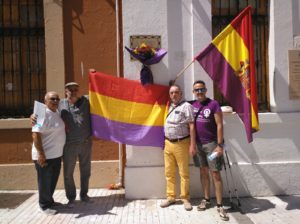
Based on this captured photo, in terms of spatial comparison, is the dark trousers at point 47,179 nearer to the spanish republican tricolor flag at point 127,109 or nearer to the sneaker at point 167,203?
the spanish republican tricolor flag at point 127,109

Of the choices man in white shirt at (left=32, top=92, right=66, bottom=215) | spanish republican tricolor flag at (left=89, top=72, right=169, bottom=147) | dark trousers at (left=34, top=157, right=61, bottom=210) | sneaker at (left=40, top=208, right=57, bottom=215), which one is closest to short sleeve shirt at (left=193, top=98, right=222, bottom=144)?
spanish republican tricolor flag at (left=89, top=72, right=169, bottom=147)

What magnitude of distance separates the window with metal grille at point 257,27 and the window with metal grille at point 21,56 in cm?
327

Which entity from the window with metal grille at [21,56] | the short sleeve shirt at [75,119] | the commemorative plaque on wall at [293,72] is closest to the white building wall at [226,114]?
the commemorative plaque on wall at [293,72]

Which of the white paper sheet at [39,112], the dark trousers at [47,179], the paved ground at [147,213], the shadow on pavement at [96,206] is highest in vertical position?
the white paper sheet at [39,112]

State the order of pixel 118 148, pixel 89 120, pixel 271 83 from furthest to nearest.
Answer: pixel 118 148 < pixel 271 83 < pixel 89 120

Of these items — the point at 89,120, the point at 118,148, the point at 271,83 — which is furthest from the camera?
the point at 118,148

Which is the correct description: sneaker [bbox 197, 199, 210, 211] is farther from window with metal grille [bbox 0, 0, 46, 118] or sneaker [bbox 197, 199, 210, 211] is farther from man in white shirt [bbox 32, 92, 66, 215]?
window with metal grille [bbox 0, 0, 46, 118]

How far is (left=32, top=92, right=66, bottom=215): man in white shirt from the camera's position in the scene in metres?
Answer: 5.89

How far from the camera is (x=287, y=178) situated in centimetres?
687

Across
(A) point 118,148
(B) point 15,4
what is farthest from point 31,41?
(A) point 118,148

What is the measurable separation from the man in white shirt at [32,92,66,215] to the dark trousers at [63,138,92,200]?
0.55 feet

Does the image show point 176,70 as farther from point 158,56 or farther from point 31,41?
point 31,41

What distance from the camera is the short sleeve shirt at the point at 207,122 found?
6.00 m

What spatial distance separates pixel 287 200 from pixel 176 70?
281cm
